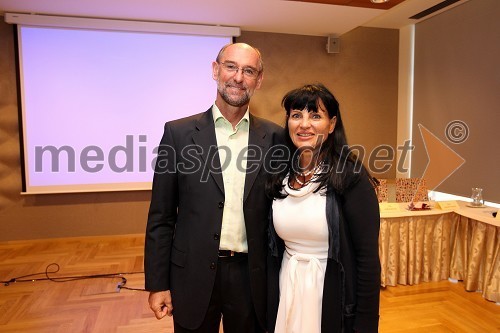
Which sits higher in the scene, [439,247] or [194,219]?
[194,219]

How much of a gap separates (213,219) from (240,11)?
10.8ft

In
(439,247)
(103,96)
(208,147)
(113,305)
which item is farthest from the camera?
(103,96)

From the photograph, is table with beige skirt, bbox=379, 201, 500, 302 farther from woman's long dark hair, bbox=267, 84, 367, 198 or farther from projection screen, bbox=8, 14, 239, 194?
projection screen, bbox=8, 14, 239, 194

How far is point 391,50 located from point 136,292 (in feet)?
15.6

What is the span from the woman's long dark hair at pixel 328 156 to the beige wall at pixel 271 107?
3545 mm

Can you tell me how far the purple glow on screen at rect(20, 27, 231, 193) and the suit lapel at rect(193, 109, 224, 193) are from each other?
10.6 feet

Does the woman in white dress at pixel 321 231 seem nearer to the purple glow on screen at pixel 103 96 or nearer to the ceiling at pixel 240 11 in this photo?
the ceiling at pixel 240 11

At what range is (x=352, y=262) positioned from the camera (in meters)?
1.30

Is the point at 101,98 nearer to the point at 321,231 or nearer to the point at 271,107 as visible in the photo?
the point at 271,107

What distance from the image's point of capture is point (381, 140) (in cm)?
540

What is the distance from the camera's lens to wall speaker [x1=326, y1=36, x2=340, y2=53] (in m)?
4.98

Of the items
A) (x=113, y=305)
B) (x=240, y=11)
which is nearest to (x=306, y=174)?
(x=113, y=305)

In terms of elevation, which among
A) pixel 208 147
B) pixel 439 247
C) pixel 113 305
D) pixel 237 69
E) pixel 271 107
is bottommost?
pixel 113 305

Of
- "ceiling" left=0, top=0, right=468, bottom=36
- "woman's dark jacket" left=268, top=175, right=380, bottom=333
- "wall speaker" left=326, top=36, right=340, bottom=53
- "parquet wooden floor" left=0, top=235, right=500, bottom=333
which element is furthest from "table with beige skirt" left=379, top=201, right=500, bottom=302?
"wall speaker" left=326, top=36, right=340, bottom=53
